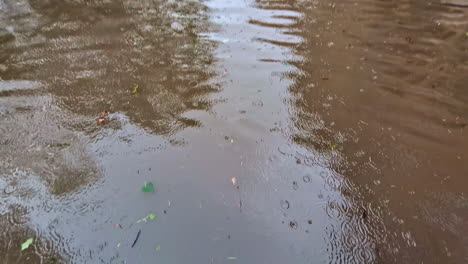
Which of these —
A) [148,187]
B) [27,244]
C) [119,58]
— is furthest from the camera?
[119,58]

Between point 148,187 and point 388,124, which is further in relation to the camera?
point 388,124

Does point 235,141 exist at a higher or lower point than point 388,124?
lower

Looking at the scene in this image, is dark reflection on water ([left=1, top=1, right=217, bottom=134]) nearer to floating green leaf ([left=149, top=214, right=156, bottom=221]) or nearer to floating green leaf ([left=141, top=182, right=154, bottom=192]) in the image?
floating green leaf ([left=141, top=182, right=154, bottom=192])

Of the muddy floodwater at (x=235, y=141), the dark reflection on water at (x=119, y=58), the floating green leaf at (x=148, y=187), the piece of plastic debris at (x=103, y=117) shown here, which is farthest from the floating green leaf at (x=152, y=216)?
the piece of plastic debris at (x=103, y=117)

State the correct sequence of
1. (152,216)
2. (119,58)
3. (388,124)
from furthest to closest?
1. (119,58)
2. (388,124)
3. (152,216)

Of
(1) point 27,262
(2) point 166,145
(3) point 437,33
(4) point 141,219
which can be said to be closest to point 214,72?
(2) point 166,145

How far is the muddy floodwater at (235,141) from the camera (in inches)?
99.7

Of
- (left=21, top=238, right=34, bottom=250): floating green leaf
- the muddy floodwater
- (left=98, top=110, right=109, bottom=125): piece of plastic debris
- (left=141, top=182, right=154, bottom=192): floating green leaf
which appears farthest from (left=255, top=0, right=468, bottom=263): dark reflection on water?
(left=21, top=238, right=34, bottom=250): floating green leaf

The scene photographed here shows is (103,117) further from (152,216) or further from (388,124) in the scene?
(388,124)

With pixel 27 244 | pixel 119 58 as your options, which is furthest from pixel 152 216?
pixel 119 58

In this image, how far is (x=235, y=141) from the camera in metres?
3.37

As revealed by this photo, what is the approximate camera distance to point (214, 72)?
14.3ft

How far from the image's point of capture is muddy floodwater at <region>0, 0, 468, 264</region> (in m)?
2.53

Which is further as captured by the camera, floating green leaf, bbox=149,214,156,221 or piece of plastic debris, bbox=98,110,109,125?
Result: piece of plastic debris, bbox=98,110,109,125
